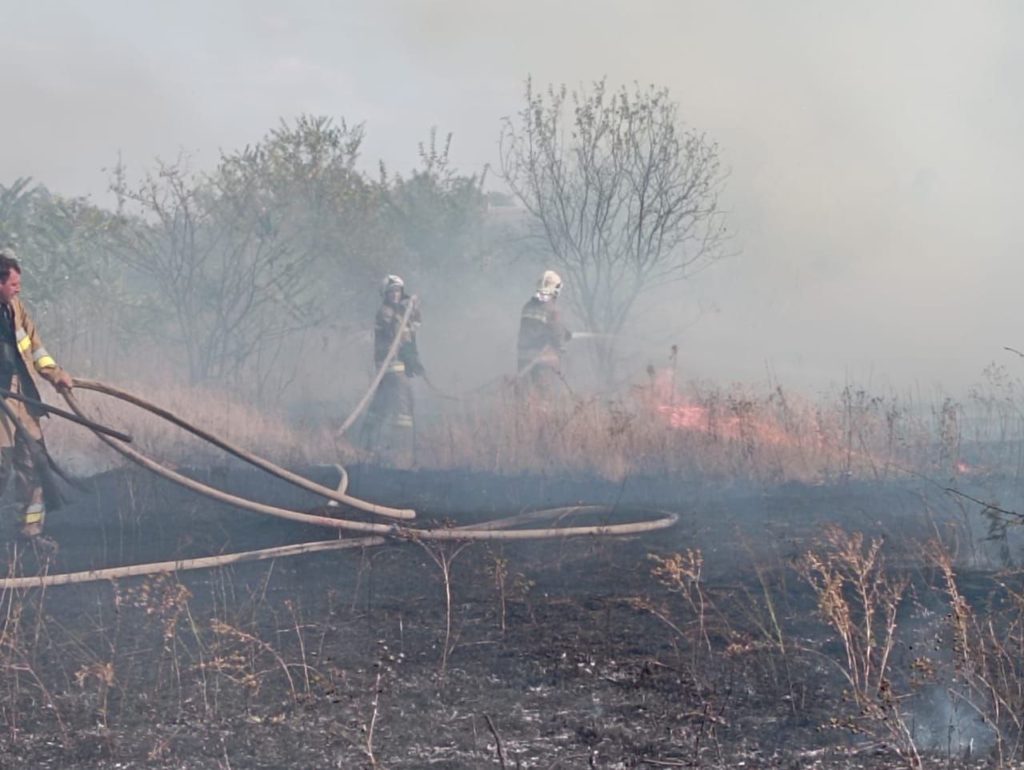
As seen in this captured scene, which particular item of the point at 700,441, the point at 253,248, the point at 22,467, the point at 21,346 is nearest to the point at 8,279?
the point at 21,346

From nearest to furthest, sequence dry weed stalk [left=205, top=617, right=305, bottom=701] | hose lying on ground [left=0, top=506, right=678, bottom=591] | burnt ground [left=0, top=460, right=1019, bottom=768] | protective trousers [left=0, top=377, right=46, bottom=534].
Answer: burnt ground [left=0, top=460, right=1019, bottom=768] → dry weed stalk [left=205, top=617, right=305, bottom=701] → hose lying on ground [left=0, top=506, right=678, bottom=591] → protective trousers [left=0, top=377, right=46, bottom=534]

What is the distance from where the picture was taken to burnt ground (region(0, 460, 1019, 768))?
3711 millimetres

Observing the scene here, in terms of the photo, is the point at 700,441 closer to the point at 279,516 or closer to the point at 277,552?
the point at 279,516

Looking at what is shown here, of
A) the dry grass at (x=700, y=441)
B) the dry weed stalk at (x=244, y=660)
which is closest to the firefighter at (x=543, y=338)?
the dry grass at (x=700, y=441)

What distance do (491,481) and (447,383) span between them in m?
8.62

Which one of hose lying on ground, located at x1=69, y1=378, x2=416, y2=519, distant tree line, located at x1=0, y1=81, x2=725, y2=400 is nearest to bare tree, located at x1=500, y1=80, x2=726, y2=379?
distant tree line, located at x1=0, y1=81, x2=725, y2=400

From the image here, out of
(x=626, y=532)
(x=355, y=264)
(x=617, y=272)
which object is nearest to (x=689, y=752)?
(x=626, y=532)

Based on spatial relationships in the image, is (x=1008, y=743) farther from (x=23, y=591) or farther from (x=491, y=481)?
(x=491, y=481)

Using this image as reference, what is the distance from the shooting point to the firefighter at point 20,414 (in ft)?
22.2

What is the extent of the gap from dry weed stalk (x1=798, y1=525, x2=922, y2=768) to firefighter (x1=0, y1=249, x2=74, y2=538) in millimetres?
4379

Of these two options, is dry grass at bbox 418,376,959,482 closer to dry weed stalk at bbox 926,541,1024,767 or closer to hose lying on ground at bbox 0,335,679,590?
hose lying on ground at bbox 0,335,679,590

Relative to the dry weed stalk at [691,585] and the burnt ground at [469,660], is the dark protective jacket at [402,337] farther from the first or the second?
the dry weed stalk at [691,585]

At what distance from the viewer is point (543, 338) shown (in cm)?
1161

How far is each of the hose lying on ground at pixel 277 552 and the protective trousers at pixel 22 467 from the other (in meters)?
1.08
